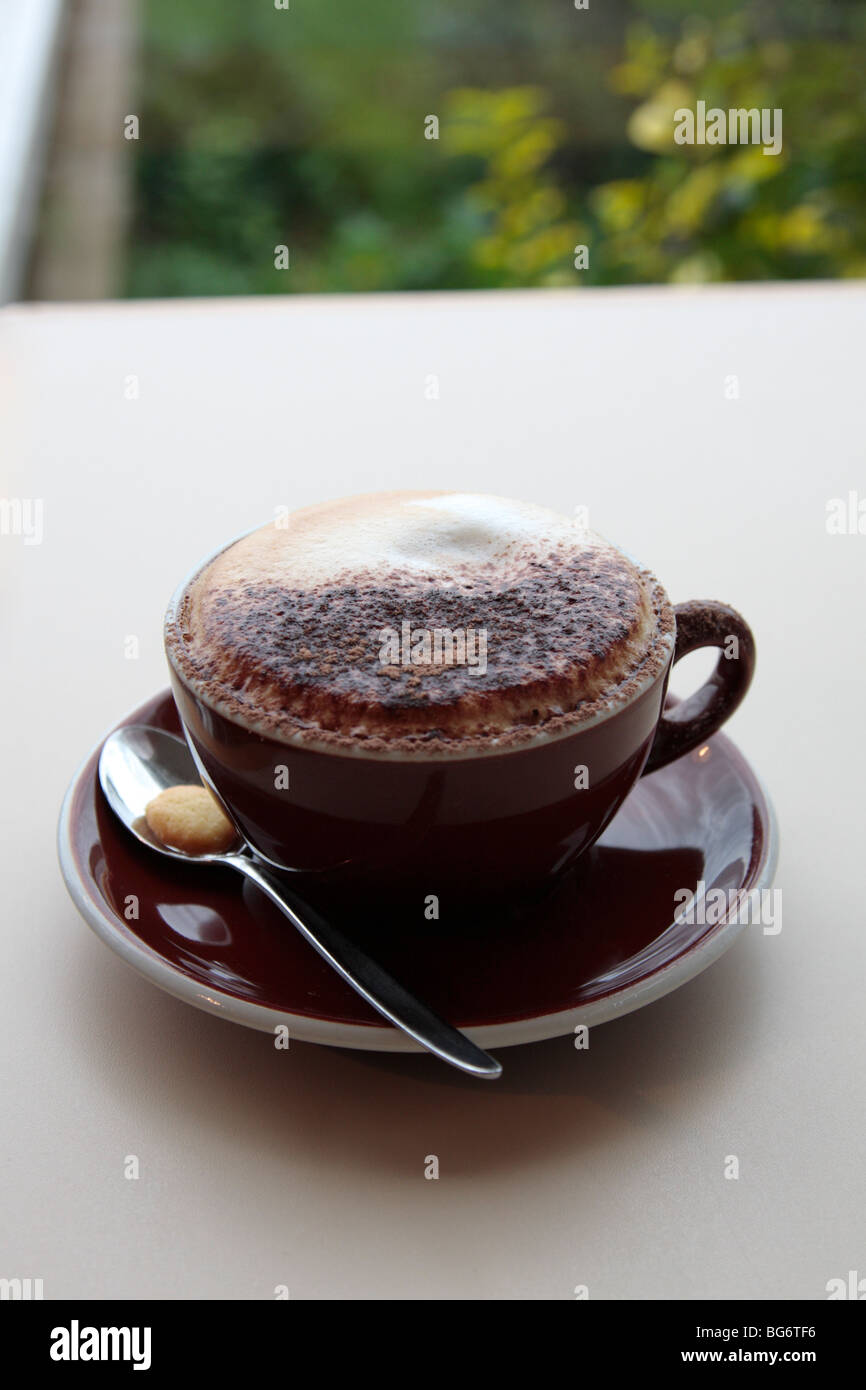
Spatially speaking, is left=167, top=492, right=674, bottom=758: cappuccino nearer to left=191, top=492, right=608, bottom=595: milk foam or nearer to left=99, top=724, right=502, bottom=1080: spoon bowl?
left=191, top=492, right=608, bottom=595: milk foam

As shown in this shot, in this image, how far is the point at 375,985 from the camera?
0.63m

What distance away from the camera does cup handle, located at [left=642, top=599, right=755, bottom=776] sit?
0.75 m

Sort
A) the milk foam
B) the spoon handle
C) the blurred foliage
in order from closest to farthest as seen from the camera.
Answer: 1. the spoon handle
2. the milk foam
3. the blurred foliage

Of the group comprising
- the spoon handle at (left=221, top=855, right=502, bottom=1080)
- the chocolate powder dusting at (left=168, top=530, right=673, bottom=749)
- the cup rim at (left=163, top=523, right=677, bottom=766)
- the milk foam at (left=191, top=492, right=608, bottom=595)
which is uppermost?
the milk foam at (left=191, top=492, right=608, bottom=595)

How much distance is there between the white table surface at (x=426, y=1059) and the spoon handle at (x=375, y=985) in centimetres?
5

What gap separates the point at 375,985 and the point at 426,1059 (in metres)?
0.06

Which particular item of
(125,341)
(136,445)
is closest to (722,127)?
(125,341)

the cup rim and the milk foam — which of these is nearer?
the cup rim

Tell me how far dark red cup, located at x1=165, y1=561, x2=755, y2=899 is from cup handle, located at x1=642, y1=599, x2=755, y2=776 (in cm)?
4

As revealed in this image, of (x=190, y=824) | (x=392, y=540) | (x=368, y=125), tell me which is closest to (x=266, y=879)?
(x=190, y=824)

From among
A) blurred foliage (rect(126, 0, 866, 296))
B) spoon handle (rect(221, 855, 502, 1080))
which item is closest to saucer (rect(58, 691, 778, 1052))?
spoon handle (rect(221, 855, 502, 1080))

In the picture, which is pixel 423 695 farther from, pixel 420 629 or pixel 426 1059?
pixel 426 1059

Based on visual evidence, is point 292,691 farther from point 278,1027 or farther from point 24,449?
point 24,449
